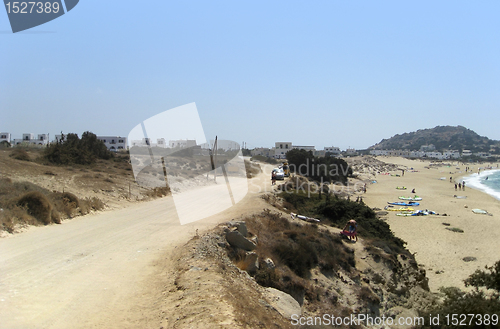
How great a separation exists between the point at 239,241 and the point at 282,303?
2.87 metres

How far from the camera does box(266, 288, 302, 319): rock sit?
25.0ft

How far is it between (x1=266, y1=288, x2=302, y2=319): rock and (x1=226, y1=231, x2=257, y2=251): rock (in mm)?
2038

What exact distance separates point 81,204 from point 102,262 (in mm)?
7476

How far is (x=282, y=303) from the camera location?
26.4 ft

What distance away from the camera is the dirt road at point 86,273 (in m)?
5.57

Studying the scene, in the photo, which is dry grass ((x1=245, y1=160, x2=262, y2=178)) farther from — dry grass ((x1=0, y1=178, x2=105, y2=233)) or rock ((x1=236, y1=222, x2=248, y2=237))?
rock ((x1=236, y1=222, x2=248, y2=237))

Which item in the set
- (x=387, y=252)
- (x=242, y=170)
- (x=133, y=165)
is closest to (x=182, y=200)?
(x=387, y=252)

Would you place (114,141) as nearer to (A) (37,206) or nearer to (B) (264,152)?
(B) (264,152)

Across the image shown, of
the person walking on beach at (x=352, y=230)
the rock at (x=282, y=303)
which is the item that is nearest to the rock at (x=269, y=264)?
the rock at (x=282, y=303)

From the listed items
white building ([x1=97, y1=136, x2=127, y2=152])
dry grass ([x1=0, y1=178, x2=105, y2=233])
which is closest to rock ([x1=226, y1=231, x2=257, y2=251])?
dry grass ([x1=0, y1=178, x2=105, y2=233])

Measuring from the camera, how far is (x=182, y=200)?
799 inches

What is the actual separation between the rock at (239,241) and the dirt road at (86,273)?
5.33 feet

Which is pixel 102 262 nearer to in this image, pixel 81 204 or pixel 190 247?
pixel 190 247

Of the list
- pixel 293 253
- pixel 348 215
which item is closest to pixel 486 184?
pixel 348 215
